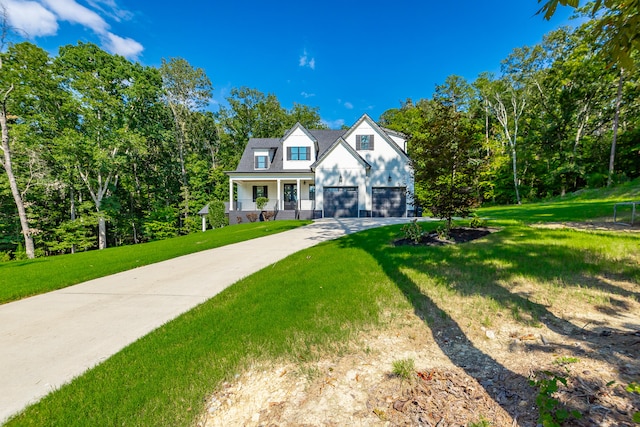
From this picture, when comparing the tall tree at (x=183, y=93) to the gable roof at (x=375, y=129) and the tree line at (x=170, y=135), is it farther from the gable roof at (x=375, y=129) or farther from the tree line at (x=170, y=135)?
the gable roof at (x=375, y=129)

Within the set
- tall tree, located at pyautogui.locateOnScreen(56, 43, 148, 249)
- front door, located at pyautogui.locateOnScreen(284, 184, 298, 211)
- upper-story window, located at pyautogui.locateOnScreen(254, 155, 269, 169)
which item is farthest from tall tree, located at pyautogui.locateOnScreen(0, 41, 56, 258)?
front door, located at pyautogui.locateOnScreen(284, 184, 298, 211)

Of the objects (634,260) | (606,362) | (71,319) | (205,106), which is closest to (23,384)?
(71,319)

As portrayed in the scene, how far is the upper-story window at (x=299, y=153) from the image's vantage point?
68.5ft

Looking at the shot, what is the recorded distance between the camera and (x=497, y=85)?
2633 centimetres

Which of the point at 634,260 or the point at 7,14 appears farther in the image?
the point at 7,14

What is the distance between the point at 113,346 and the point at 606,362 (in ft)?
16.2

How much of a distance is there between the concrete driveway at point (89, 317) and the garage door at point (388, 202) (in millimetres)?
13332

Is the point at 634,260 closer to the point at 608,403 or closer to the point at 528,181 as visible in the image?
the point at 608,403

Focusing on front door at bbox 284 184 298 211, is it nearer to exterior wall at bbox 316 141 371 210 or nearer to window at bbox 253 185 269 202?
window at bbox 253 185 269 202

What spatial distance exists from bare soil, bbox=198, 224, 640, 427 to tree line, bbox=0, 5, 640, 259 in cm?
548

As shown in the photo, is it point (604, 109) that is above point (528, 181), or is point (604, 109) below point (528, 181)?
above

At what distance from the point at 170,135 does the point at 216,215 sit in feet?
31.8

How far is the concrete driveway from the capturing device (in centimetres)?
260

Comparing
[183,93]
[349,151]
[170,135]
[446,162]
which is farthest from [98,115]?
[446,162]
